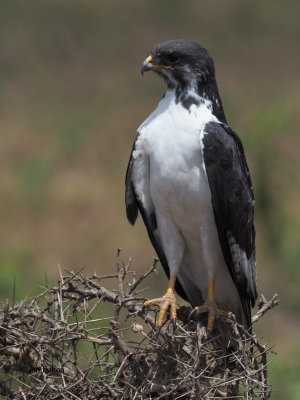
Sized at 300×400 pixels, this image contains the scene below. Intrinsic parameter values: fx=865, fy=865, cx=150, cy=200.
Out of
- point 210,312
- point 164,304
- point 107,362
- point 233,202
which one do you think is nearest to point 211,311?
point 210,312

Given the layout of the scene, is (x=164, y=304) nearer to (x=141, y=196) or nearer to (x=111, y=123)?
(x=141, y=196)

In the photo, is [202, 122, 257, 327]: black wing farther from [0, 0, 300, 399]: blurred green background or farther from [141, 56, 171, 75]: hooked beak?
[0, 0, 300, 399]: blurred green background

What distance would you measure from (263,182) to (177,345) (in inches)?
185

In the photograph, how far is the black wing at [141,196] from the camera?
14.5ft

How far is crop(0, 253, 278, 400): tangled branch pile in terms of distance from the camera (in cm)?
320

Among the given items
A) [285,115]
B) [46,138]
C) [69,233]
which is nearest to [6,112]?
[46,138]

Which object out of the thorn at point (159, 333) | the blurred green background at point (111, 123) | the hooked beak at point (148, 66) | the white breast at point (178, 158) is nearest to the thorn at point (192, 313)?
the white breast at point (178, 158)

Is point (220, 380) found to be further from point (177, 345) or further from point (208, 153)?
point (208, 153)

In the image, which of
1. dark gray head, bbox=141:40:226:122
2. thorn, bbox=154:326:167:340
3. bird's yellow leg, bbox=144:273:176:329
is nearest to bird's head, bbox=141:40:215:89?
dark gray head, bbox=141:40:226:122

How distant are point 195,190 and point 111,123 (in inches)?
346

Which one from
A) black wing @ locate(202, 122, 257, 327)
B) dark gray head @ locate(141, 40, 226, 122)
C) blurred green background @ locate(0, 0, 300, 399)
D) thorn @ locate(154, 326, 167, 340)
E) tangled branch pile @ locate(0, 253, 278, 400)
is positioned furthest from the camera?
blurred green background @ locate(0, 0, 300, 399)

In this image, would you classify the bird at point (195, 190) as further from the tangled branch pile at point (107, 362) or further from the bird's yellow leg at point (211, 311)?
the tangled branch pile at point (107, 362)

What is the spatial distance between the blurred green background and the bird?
179cm

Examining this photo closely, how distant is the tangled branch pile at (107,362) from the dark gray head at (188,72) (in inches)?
48.4
